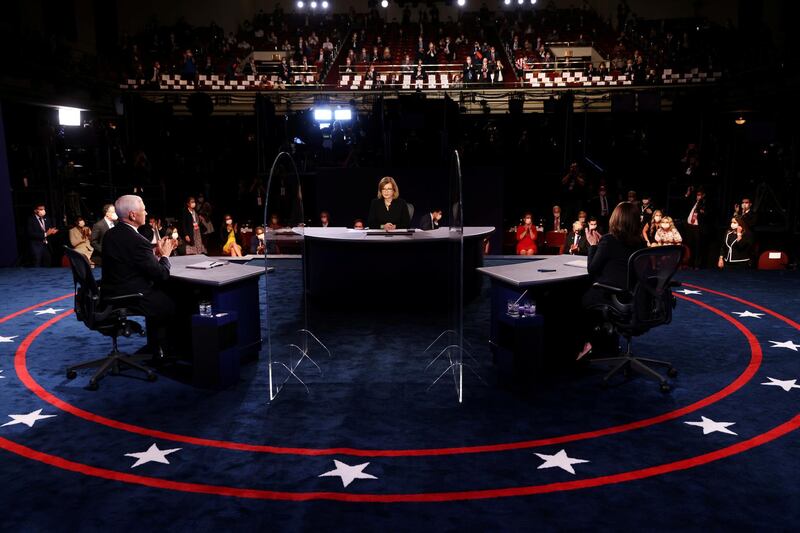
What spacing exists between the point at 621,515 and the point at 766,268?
352 inches

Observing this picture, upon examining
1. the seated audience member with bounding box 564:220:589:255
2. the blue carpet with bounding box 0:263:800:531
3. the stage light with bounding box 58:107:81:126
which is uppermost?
the stage light with bounding box 58:107:81:126

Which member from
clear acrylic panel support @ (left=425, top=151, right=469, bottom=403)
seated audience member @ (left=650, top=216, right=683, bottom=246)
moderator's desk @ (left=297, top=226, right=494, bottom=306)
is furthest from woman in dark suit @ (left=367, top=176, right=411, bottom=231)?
seated audience member @ (left=650, top=216, right=683, bottom=246)

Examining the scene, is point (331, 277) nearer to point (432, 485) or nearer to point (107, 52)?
point (432, 485)

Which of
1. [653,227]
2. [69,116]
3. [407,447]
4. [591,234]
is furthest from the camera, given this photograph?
[69,116]

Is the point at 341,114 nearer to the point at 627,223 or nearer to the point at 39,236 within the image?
the point at 39,236

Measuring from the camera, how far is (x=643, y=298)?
489 cm

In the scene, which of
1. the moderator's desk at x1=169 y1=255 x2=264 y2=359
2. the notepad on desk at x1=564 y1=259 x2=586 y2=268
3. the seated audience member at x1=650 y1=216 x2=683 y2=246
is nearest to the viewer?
the moderator's desk at x1=169 y1=255 x2=264 y2=359

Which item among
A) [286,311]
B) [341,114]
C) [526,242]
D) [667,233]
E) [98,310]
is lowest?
[286,311]

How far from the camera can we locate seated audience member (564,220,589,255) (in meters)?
10.8

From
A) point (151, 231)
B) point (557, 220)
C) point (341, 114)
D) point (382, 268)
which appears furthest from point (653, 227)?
point (341, 114)

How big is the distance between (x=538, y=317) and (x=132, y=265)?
327 cm

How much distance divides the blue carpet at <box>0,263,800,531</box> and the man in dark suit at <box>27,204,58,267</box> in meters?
5.99

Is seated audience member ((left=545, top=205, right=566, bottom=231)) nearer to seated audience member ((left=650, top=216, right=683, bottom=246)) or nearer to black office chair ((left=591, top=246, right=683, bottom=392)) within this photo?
seated audience member ((left=650, top=216, right=683, bottom=246))

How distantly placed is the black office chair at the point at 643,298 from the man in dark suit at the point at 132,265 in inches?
140
